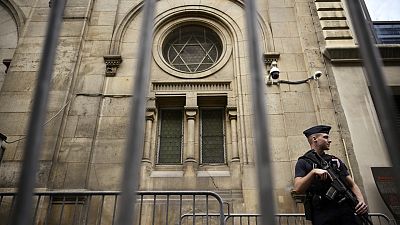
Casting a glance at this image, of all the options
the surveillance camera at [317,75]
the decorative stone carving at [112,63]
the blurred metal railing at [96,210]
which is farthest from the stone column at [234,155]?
the decorative stone carving at [112,63]

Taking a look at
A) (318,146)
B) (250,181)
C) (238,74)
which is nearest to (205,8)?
(238,74)

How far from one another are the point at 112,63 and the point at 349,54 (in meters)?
6.52

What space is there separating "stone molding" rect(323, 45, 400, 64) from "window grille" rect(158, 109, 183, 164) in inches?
174

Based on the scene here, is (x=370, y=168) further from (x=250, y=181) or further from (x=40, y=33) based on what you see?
(x=40, y=33)

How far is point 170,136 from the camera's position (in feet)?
28.3

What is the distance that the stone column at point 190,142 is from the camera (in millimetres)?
7790

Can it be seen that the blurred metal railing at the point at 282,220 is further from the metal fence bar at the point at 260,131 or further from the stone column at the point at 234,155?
the metal fence bar at the point at 260,131

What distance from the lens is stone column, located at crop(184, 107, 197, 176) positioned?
7.79 m

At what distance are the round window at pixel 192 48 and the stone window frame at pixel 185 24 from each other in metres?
0.17

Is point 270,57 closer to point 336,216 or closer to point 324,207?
point 324,207

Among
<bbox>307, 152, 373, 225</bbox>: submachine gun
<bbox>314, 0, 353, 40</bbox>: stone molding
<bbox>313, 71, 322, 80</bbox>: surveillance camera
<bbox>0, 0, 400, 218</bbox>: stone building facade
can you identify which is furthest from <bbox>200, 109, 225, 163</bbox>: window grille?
<bbox>307, 152, 373, 225</bbox>: submachine gun

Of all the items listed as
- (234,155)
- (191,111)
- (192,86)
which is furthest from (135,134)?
(192,86)

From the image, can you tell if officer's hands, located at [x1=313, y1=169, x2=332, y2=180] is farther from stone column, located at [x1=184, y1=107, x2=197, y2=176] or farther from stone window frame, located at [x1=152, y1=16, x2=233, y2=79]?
stone window frame, located at [x1=152, y1=16, x2=233, y2=79]

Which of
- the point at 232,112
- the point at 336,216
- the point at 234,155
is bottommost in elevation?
the point at 336,216
